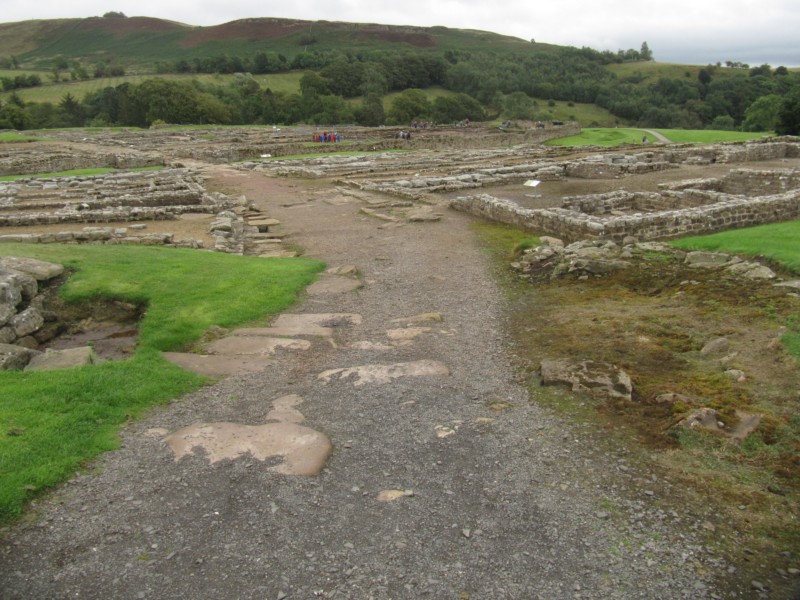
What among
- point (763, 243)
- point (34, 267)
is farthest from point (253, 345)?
point (763, 243)

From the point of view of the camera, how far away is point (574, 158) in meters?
37.8

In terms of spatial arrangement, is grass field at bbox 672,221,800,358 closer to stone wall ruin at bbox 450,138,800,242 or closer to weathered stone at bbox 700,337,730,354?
stone wall ruin at bbox 450,138,800,242

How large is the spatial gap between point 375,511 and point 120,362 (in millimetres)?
4967

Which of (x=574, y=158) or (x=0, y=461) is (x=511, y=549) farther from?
(x=574, y=158)

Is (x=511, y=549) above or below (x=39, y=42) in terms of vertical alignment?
below

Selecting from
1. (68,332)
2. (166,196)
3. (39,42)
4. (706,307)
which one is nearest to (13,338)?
(68,332)

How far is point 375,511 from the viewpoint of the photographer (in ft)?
17.6

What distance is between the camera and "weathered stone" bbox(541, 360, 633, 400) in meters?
7.35

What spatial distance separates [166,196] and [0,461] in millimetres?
20686

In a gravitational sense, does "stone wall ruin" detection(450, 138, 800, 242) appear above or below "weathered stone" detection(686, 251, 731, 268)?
above

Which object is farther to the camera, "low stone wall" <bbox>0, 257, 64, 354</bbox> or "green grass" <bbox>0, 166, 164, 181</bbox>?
"green grass" <bbox>0, 166, 164, 181</bbox>

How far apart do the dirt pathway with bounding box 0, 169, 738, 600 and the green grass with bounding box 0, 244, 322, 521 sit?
13.9 inches

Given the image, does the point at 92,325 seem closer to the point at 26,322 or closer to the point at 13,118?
the point at 26,322

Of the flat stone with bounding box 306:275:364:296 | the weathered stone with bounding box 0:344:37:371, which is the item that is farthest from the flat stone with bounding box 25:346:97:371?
the flat stone with bounding box 306:275:364:296
